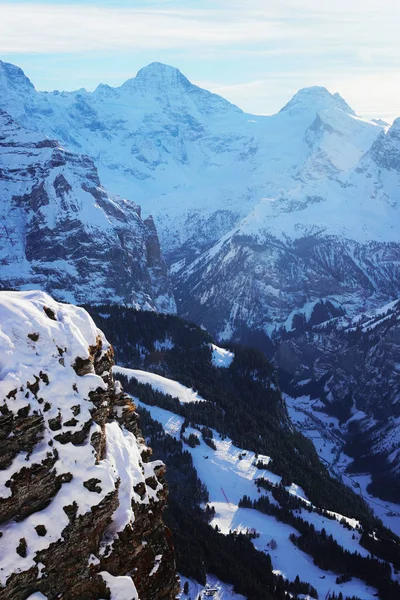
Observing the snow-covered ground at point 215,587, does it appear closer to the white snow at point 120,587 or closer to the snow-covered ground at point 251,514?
the snow-covered ground at point 251,514

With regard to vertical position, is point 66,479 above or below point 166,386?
above

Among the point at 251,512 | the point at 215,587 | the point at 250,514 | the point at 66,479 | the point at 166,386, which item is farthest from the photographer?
the point at 166,386

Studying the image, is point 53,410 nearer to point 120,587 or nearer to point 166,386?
point 120,587

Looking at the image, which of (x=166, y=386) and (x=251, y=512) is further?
(x=166, y=386)

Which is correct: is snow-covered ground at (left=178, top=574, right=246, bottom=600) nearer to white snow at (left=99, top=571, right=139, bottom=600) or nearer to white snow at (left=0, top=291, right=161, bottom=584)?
white snow at (left=99, top=571, right=139, bottom=600)

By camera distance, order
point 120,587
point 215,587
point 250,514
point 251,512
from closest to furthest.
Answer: point 120,587 < point 215,587 < point 250,514 < point 251,512

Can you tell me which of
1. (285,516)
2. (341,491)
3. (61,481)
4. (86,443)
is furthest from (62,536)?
(341,491)

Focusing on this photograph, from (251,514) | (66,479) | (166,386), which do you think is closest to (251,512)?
(251,514)
